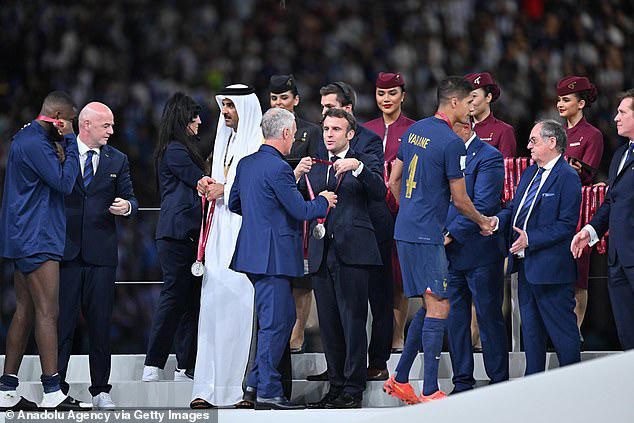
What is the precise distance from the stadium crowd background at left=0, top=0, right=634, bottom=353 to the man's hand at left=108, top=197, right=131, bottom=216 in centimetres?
264

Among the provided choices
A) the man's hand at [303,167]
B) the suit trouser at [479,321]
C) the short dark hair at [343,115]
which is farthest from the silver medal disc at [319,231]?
the suit trouser at [479,321]

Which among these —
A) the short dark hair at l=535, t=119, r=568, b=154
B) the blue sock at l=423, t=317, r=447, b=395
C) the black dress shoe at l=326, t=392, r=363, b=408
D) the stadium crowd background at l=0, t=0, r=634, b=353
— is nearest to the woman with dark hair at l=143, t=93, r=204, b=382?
the black dress shoe at l=326, t=392, r=363, b=408

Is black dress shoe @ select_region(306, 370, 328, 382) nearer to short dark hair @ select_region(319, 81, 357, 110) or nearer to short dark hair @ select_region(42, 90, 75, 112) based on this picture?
short dark hair @ select_region(319, 81, 357, 110)

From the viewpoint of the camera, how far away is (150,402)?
547 centimetres

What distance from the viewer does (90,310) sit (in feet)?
17.6

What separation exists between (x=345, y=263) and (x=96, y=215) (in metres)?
1.21

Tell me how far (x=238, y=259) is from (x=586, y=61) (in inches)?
185

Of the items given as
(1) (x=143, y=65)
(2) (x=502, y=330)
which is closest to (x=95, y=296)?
(2) (x=502, y=330)

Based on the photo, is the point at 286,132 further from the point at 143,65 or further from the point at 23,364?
the point at 143,65

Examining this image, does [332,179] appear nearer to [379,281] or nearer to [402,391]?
[379,281]

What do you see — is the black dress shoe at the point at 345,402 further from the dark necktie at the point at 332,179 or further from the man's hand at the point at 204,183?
the man's hand at the point at 204,183

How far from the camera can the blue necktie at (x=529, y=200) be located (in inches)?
209

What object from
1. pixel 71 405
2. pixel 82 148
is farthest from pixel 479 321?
pixel 82 148

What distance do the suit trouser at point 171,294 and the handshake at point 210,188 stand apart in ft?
1.34
